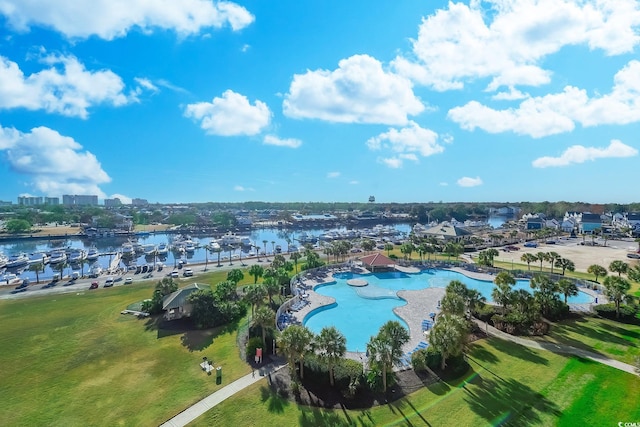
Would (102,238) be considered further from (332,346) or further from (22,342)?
(332,346)

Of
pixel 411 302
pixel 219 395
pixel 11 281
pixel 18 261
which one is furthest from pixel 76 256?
pixel 411 302

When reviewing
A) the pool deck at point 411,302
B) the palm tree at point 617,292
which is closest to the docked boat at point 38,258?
the pool deck at point 411,302

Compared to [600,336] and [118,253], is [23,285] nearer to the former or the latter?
[118,253]

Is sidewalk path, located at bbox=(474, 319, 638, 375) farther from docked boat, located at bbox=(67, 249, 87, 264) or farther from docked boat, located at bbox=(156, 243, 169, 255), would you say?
docked boat, located at bbox=(67, 249, 87, 264)

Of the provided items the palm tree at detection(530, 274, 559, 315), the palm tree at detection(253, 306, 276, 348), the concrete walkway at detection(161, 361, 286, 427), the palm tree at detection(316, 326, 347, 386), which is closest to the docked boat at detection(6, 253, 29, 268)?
the palm tree at detection(253, 306, 276, 348)

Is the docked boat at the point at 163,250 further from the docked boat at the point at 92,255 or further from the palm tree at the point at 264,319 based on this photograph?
the palm tree at the point at 264,319
